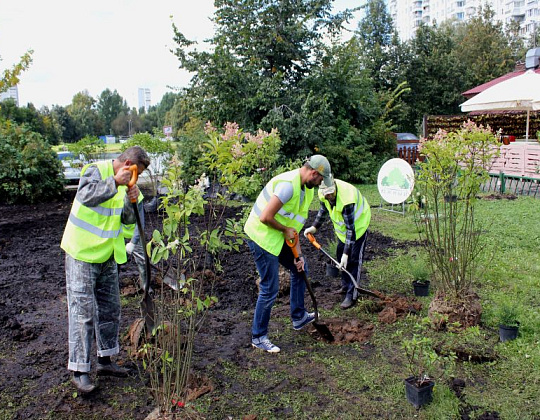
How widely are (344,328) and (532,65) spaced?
44.8 feet

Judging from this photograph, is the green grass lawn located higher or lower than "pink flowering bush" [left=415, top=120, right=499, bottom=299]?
lower

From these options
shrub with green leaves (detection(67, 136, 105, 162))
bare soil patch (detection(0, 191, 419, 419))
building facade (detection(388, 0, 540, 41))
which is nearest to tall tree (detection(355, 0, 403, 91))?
shrub with green leaves (detection(67, 136, 105, 162))

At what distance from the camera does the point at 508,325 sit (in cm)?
386

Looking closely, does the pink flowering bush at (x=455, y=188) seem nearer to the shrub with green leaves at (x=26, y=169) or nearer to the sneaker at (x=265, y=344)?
the sneaker at (x=265, y=344)

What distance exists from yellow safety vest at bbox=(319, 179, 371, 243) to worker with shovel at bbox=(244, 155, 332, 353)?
0.67 m

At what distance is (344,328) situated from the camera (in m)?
4.25

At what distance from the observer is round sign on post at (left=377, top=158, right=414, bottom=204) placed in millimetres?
8349

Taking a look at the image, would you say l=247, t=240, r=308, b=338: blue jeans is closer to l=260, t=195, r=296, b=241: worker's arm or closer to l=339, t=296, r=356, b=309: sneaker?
l=260, t=195, r=296, b=241: worker's arm

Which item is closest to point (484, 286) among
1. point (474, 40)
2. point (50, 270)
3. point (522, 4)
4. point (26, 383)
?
point (26, 383)

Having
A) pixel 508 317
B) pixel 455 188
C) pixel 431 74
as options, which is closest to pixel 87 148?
pixel 455 188

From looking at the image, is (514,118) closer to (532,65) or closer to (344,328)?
(532,65)

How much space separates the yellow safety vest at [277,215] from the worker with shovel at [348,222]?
1.84ft

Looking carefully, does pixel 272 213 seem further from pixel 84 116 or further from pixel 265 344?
pixel 84 116

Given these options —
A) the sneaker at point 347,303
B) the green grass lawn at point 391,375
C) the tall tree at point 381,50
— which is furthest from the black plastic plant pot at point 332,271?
the tall tree at point 381,50
